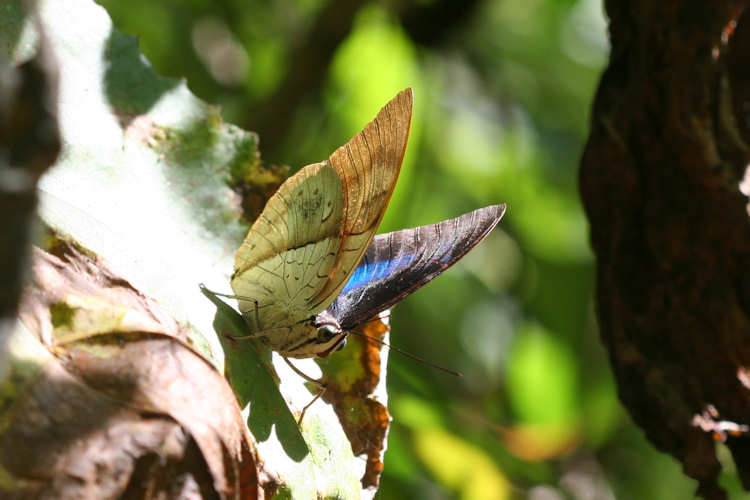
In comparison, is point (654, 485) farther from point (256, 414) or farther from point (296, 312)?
point (256, 414)

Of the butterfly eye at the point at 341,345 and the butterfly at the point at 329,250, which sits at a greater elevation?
the butterfly at the point at 329,250

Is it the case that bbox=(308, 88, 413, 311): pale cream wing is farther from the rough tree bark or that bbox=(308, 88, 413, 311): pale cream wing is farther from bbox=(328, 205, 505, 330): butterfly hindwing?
the rough tree bark

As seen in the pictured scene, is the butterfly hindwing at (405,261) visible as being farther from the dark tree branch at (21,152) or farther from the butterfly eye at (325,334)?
the dark tree branch at (21,152)

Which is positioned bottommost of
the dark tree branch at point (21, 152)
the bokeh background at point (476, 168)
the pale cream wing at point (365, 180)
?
the bokeh background at point (476, 168)

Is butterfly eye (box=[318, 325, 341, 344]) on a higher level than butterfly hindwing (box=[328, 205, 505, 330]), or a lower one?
lower

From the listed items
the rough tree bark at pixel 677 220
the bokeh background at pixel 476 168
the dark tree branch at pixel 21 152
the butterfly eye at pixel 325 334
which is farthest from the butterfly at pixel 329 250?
the dark tree branch at pixel 21 152

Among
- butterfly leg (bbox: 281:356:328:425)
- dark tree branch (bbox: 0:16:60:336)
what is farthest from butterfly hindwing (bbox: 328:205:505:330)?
dark tree branch (bbox: 0:16:60:336)

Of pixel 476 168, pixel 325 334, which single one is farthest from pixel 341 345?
pixel 476 168

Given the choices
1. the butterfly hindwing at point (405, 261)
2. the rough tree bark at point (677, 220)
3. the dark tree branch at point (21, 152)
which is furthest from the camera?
the rough tree bark at point (677, 220)

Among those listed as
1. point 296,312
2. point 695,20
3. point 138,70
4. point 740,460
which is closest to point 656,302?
point 740,460
